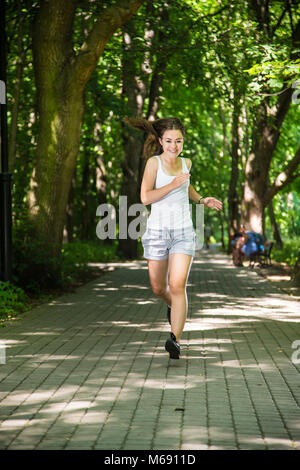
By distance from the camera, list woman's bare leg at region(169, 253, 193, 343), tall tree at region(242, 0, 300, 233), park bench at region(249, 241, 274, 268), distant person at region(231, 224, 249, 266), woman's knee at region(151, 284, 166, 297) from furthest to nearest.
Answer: distant person at region(231, 224, 249, 266)
tall tree at region(242, 0, 300, 233)
park bench at region(249, 241, 274, 268)
woman's knee at region(151, 284, 166, 297)
woman's bare leg at region(169, 253, 193, 343)


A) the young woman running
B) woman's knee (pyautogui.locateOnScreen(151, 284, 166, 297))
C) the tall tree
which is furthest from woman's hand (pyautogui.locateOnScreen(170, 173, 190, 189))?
the tall tree

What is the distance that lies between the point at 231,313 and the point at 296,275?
16.3 ft

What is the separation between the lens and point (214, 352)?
7898 mm

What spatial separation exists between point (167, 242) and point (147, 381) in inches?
55.1

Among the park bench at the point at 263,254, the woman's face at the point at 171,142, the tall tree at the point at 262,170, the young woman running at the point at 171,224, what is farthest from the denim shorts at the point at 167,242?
the tall tree at the point at 262,170

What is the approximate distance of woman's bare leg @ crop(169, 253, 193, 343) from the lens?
23.2 ft

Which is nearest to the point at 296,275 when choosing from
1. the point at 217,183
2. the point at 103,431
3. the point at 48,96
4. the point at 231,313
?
the point at 231,313

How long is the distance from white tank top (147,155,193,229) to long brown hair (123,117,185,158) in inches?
18.0

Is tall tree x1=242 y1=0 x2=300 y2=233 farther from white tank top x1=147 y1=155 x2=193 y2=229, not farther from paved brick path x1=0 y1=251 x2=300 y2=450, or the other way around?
white tank top x1=147 y1=155 x2=193 y2=229

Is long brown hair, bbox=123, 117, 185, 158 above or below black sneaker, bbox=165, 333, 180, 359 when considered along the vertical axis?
above

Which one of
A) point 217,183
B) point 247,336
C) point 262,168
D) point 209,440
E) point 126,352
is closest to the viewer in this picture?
point 209,440

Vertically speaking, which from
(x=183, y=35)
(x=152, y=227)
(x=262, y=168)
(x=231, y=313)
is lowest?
(x=231, y=313)

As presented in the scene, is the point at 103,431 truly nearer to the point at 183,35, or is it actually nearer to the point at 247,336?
the point at 247,336

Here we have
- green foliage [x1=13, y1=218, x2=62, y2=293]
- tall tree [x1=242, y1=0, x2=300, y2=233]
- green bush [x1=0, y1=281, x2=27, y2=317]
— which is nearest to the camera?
green bush [x1=0, y1=281, x2=27, y2=317]
